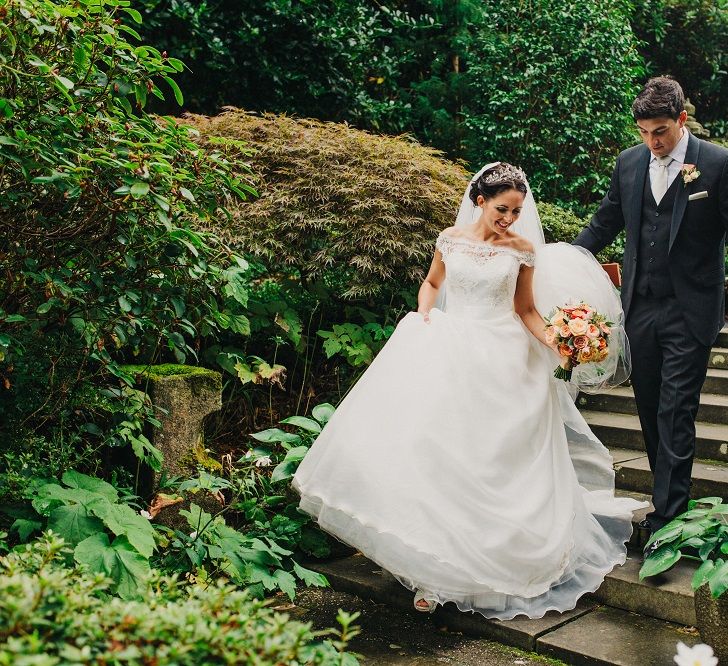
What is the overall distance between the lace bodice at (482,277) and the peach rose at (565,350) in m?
0.51

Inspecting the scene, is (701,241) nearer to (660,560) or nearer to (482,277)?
(482,277)

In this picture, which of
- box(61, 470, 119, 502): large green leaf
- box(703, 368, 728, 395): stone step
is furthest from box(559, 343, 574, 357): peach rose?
box(703, 368, 728, 395): stone step

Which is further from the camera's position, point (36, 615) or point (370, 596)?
point (370, 596)

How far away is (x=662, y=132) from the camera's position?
4023 millimetres

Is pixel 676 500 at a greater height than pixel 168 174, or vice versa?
pixel 168 174

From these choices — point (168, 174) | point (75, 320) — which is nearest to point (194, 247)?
point (168, 174)

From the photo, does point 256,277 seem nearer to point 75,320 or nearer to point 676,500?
point 75,320

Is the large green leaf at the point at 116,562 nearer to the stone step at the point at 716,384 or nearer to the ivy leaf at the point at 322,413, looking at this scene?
the ivy leaf at the point at 322,413

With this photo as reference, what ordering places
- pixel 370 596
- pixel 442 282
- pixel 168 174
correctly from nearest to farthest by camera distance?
pixel 168 174
pixel 370 596
pixel 442 282

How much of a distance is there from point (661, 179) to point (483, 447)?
5.37ft

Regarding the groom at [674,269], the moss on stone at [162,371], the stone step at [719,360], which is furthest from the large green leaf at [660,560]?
the stone step at [719,360]

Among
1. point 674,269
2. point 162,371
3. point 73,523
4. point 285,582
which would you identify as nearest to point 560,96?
point 674,269

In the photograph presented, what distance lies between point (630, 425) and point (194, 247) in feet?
11.8

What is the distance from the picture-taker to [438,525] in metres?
3.79
